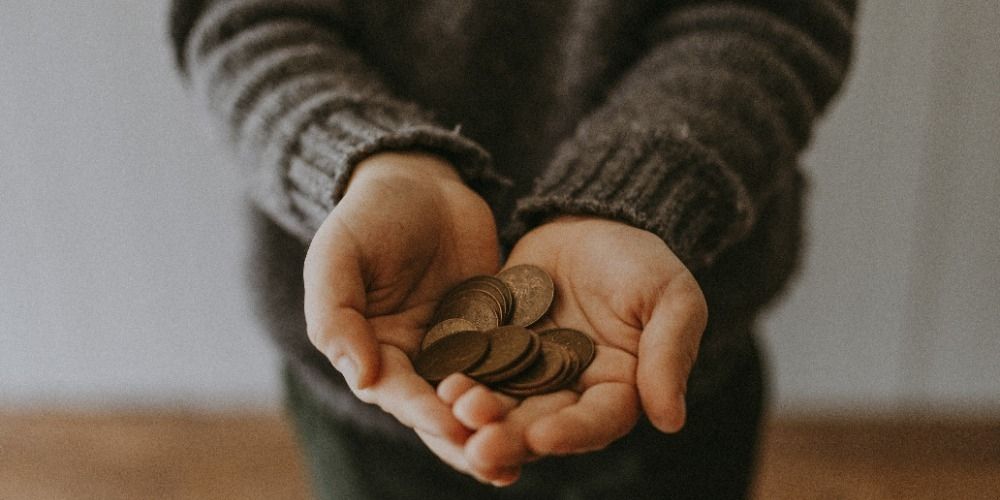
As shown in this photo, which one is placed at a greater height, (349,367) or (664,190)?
(664,190)

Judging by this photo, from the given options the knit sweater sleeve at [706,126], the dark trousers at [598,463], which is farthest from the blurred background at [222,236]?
the knit sweater sleeve at [706,126]

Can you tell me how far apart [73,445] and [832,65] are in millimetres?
1968

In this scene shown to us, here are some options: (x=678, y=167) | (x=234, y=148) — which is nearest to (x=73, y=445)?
(x=234, y=148)

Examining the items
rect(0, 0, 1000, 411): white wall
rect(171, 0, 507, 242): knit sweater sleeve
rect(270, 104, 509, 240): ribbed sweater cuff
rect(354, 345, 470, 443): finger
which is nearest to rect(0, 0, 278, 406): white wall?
rect(0, 0, 1000, 411): white wall

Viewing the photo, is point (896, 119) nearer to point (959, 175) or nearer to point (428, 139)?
point (959, 175)

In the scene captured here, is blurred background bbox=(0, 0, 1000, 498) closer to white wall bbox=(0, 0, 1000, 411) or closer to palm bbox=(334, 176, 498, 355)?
white wall bbox=(0, 0, 1000, 411)

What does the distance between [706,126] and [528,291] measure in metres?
0.23

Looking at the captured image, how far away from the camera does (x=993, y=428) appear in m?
1.84

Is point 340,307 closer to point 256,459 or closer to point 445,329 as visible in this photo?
point 445,329

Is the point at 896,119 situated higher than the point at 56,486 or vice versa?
the point at 896,119

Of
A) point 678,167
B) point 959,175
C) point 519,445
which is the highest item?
point 959,175

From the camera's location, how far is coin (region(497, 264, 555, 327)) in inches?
26.8

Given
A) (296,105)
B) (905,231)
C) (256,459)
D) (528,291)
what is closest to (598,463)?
(528,291)

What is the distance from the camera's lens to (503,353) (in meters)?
0.63
